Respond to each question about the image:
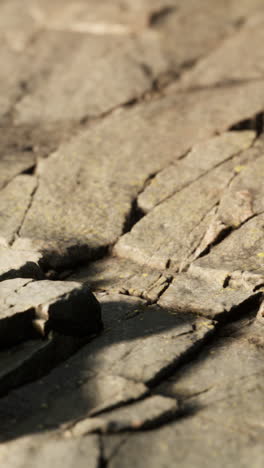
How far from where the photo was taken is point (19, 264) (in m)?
3.63

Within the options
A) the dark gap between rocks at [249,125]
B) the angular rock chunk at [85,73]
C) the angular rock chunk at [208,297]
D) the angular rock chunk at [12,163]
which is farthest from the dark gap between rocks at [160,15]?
the angular rock chunk at [208,297]

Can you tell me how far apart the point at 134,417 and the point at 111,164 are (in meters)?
2.77

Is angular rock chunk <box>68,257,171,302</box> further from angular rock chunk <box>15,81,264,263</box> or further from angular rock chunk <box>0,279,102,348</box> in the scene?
angular rock chunk <box>0,279,102,348</box>

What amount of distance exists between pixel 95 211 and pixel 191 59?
9.04ft

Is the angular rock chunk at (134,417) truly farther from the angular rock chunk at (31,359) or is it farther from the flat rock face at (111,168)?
the flat rock face at (111,168)

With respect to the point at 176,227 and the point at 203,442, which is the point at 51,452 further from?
the point at 176,227

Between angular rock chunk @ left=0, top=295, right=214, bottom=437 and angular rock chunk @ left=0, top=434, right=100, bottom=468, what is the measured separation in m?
0.12

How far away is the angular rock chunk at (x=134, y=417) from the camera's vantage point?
2.55 metres

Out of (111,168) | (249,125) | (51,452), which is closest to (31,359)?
(51,452)

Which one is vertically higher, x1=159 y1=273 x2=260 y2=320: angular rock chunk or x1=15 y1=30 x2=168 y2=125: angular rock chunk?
x1=15 y1=30 x2=168 y2=125: angular rock chunk

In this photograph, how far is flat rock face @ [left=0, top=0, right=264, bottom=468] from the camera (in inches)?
104

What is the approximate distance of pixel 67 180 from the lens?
4.90m

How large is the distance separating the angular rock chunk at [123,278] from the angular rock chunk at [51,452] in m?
1.24

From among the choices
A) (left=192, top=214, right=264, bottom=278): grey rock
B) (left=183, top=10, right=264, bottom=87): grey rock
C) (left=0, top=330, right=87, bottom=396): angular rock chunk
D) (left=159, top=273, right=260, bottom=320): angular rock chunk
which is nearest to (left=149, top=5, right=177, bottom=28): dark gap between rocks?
(left=183, top=10, right=264, bottom=87): grey rock
